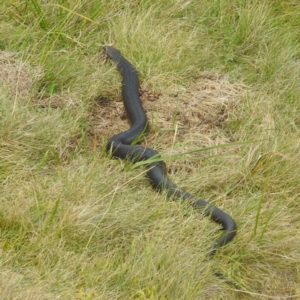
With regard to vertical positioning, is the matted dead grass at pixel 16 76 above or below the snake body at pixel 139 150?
above

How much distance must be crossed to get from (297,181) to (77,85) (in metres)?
1.58

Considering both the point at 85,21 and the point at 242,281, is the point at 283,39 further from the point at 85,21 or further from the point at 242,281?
the point at 242,281

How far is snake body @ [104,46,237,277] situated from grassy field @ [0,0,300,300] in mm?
69

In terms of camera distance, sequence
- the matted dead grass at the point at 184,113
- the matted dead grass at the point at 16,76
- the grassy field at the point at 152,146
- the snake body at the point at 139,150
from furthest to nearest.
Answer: the matted dead grass at the point at 184,113 < the matted dead grass at the point at 16,76 < the snake body at the point at 139,150 < the grassy field at the point at 152,146

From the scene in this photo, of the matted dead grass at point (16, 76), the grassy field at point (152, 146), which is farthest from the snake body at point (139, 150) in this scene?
the matted dead grass at point (16, 76)

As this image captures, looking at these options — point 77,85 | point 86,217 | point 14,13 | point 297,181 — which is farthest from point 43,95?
point 297,181

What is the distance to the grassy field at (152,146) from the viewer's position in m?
3.63

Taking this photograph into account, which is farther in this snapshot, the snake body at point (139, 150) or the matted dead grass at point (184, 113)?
the matted dead grass at point (184, 113)

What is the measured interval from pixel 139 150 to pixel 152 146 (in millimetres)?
164

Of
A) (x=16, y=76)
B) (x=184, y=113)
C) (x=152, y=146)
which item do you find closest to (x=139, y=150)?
(x=152, y=146)

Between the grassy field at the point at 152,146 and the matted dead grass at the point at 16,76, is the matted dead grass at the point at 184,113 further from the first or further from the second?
the matted dead grass at the point at 16,76

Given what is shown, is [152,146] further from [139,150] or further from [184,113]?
[184,113]

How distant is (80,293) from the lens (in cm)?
339

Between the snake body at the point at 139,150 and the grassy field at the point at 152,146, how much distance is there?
2.7 inches
